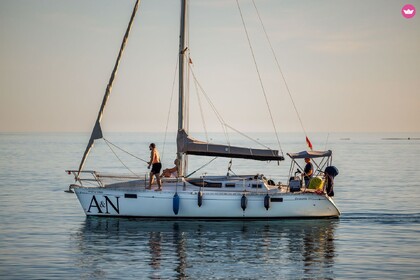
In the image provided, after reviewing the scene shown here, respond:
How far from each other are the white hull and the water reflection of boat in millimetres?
544

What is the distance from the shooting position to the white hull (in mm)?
35562

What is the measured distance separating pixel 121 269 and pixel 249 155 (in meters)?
12.8

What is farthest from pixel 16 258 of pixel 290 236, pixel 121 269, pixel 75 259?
pixel 290 236

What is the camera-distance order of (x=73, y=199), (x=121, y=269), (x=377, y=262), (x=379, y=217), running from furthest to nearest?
1. (x=73, y=199)
2. (x=379, y=217)
3. (x=377, y=262)
4. (x=121, y=269)

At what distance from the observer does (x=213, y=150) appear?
36656mm

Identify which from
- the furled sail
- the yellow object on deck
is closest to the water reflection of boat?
the yellow object on deck

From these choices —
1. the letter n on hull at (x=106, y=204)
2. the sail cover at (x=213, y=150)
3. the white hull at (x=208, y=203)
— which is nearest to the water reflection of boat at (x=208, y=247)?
the white hull at (x=208, y=203)

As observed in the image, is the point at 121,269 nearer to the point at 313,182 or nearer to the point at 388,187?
the point at 313,182

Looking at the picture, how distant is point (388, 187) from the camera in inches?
2403

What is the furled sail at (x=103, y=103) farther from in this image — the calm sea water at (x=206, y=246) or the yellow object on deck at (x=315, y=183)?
the yellow object on deck at (x=315, y=183)

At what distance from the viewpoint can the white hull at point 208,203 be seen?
117 ft

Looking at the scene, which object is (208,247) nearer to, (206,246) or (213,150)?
(206,246)

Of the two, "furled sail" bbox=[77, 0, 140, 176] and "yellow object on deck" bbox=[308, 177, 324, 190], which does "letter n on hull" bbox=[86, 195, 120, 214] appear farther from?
"yellow object on deck" bbox=[308, 177, 324, 190]

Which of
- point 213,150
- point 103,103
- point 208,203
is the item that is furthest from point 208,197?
point 103,103
